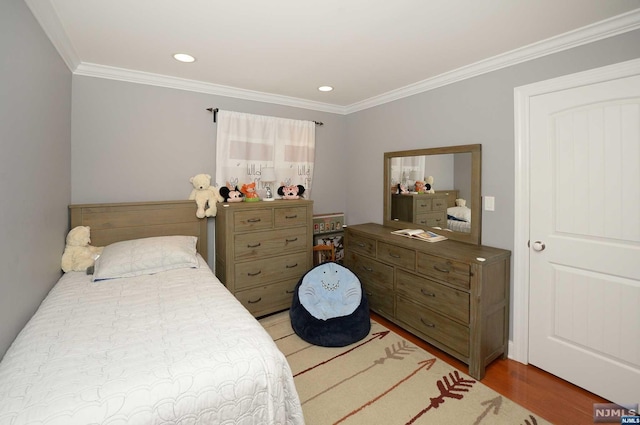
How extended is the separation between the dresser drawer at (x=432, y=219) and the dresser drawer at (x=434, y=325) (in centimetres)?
80

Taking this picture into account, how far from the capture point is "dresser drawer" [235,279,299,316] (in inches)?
115

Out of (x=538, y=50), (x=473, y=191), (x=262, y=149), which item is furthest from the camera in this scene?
(x=262, y=149)

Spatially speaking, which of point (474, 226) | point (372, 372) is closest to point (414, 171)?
point (474, 226)

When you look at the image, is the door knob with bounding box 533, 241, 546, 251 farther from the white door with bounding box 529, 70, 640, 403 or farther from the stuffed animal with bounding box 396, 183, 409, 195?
the stuffed animal with bounding box 396, 183, 409, 195

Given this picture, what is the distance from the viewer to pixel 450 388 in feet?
6.63

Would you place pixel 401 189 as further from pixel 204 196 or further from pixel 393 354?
pixel 204 196

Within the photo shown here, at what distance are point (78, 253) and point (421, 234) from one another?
9.61 feet

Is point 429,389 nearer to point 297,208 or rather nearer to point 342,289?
point 342,289

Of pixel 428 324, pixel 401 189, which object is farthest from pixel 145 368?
pixel 401 189

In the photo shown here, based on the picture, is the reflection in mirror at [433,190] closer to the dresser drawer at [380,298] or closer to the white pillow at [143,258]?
the dresser drawer at [380,298]

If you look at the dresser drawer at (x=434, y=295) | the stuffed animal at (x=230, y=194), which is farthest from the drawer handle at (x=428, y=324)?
the stuffed animal at (x=230, y=194)

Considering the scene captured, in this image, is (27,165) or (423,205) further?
(423,205)

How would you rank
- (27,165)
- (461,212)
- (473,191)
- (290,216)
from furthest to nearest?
(290,216)
(461,212)
(473,191)
(27,165)

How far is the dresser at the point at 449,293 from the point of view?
2.12 metres
